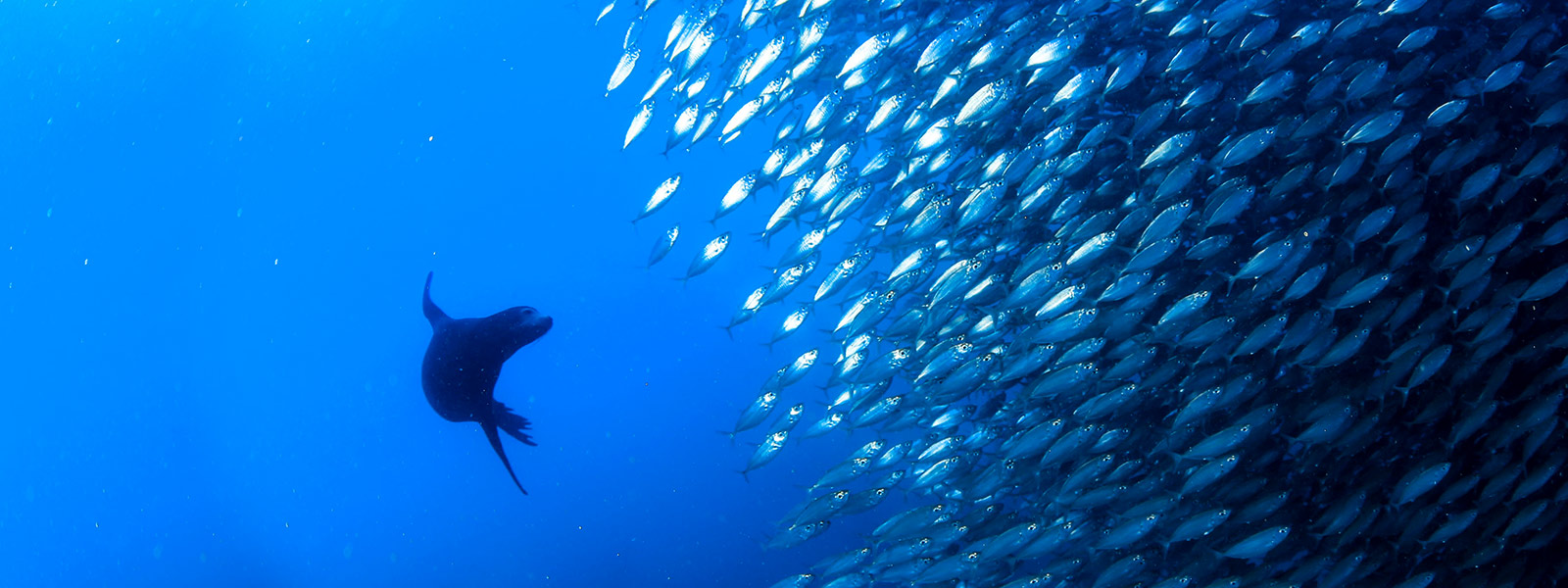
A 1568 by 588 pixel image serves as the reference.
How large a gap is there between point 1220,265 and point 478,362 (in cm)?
412

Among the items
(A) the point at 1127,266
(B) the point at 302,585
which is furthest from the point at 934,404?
(B) the point at 302,585

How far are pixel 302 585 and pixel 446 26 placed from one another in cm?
1520

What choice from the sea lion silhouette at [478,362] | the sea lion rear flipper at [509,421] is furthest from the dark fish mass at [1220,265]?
the sea lion rear flipper at [509,421]

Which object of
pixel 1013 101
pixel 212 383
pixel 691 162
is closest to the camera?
pixel 1013 101

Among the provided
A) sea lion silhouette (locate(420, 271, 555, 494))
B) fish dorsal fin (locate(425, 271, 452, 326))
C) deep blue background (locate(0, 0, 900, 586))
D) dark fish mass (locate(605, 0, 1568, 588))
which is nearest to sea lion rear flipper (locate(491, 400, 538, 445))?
sea lion silhouette (locate(420, 271, 555, 494))

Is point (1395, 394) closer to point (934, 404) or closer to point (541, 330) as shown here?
point (934, 404)

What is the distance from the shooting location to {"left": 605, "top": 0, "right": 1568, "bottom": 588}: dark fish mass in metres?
3.15

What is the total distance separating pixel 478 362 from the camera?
14.4 feet

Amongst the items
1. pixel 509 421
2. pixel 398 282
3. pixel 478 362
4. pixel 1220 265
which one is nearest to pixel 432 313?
pixel 478 362

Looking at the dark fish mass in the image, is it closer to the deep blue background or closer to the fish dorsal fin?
the fish dorsal fin

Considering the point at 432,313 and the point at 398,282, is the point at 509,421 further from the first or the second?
the point at 398,282

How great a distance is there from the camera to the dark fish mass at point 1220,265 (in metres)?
3.15

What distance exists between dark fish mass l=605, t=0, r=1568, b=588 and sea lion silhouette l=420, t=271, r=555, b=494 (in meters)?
1.41

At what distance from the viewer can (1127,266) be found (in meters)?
3.27
